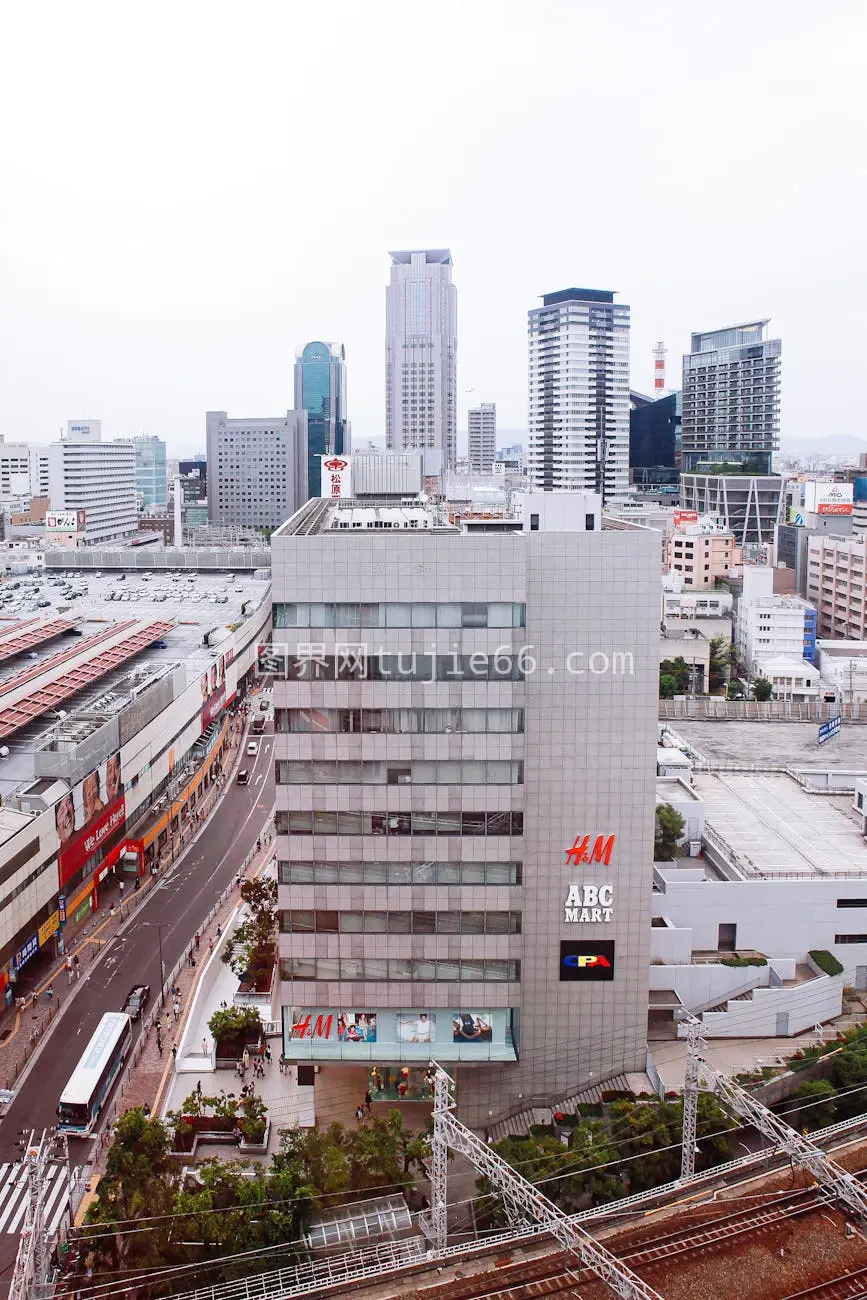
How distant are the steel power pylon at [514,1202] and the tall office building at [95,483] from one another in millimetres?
147683

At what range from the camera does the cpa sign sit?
3192cm

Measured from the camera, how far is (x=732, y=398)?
178 meters

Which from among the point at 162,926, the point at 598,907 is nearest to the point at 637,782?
the point at 598,907

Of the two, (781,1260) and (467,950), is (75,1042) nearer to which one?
(467,950)

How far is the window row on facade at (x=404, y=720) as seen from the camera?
30.2 meters

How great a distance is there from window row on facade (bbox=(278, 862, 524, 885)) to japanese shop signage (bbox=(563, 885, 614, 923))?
101 inches

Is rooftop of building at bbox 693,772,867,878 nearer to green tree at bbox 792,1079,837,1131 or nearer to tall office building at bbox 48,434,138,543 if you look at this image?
green tree at bbox 792,1079,837,1131

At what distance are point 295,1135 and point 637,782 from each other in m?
13.3

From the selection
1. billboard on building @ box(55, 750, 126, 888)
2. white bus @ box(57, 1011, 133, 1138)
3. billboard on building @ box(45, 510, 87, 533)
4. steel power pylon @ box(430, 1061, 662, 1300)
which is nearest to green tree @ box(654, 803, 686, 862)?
steel power pylon @ box(430, 1061, 662, 1300)

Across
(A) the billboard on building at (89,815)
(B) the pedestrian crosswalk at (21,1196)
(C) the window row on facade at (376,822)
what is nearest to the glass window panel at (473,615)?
(C) the window row on facade at (376,822)

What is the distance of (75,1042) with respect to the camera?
37.2 metres

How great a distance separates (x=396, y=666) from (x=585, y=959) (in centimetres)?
1037

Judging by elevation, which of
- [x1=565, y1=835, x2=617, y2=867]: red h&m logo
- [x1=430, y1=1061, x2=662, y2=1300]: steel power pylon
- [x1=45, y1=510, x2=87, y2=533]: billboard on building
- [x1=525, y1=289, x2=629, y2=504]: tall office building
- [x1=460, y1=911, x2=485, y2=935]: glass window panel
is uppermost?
[x1=525, y1=289, x2=629, y2=504]: tall office building

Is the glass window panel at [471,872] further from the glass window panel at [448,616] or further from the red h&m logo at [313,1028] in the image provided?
the glass window panel at [448,616]
